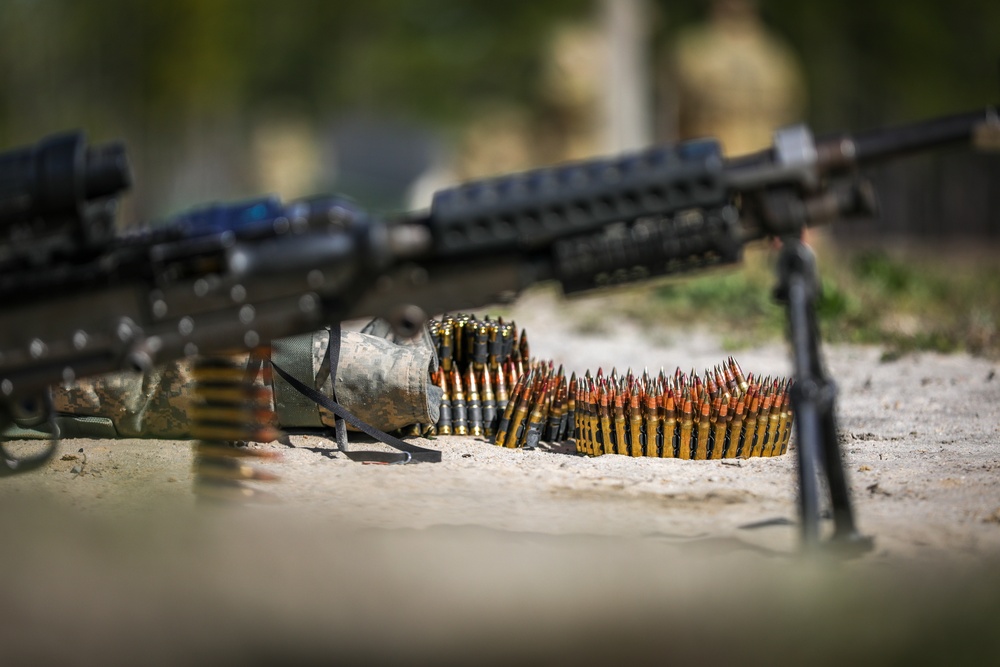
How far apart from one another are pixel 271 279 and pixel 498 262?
97 centimetres

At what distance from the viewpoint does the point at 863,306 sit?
1151cm

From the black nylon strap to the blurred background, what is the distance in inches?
224

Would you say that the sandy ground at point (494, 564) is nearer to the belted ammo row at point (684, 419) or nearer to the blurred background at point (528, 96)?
the belted ammo row at point (684, 419)

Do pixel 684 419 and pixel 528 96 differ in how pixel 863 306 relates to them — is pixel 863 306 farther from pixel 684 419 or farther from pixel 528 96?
pixel 528 96

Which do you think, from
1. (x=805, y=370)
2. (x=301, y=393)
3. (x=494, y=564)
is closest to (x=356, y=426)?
(x=301, y=393)

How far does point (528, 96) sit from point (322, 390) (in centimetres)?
3140

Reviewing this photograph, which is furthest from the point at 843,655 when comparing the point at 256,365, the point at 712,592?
the point at 256,365

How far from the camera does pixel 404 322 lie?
430cm

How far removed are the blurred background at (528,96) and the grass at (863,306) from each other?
0.06m

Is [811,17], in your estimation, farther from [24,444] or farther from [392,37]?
[24,444]

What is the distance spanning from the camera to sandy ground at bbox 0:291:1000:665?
3.63 metres

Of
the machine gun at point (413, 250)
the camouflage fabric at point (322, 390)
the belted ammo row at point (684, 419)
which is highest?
the machine gun at point (413, 250)

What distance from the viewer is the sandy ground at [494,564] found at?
363 centimetres

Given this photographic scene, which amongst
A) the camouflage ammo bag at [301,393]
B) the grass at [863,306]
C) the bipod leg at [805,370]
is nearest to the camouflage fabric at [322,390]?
the camouflage ammo bag at [301,393]
